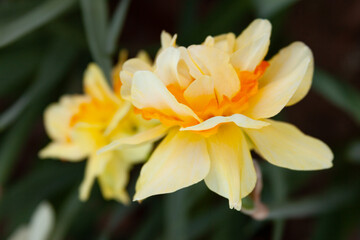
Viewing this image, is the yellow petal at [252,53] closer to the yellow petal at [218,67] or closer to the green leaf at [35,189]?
the yellow petal at [218,67]

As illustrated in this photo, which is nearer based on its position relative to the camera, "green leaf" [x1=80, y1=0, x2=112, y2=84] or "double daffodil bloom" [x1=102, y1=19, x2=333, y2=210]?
"double daffodil bloom" [x1=102, y1=19, x2=333, y2=210]

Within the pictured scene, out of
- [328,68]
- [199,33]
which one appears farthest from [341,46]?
[199,33]

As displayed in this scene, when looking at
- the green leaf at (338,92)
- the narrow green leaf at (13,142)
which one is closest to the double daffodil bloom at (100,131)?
the narrow green leaf at (13,142)

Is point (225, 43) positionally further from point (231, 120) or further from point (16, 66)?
point (16, 66)

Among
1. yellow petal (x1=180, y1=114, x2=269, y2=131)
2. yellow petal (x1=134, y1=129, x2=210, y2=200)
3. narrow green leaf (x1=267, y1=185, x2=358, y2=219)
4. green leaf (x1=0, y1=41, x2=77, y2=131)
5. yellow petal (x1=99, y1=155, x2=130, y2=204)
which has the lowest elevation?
narrow green leaf (x1=267, y1=185, x2=358, y2=219)

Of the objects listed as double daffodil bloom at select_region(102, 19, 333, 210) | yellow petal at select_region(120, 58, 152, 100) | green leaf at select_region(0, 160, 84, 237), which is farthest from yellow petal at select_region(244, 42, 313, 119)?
green leaf at select_region(0, 160, 84, 237)

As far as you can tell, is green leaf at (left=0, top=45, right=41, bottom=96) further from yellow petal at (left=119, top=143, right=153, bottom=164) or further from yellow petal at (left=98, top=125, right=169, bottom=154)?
yellow petal at (left=98, top=125, right=169, bottom=154)

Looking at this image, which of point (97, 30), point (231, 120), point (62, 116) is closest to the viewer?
point (231, 120)

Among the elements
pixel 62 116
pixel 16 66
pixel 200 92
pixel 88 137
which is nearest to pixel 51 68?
pixel 16 66
